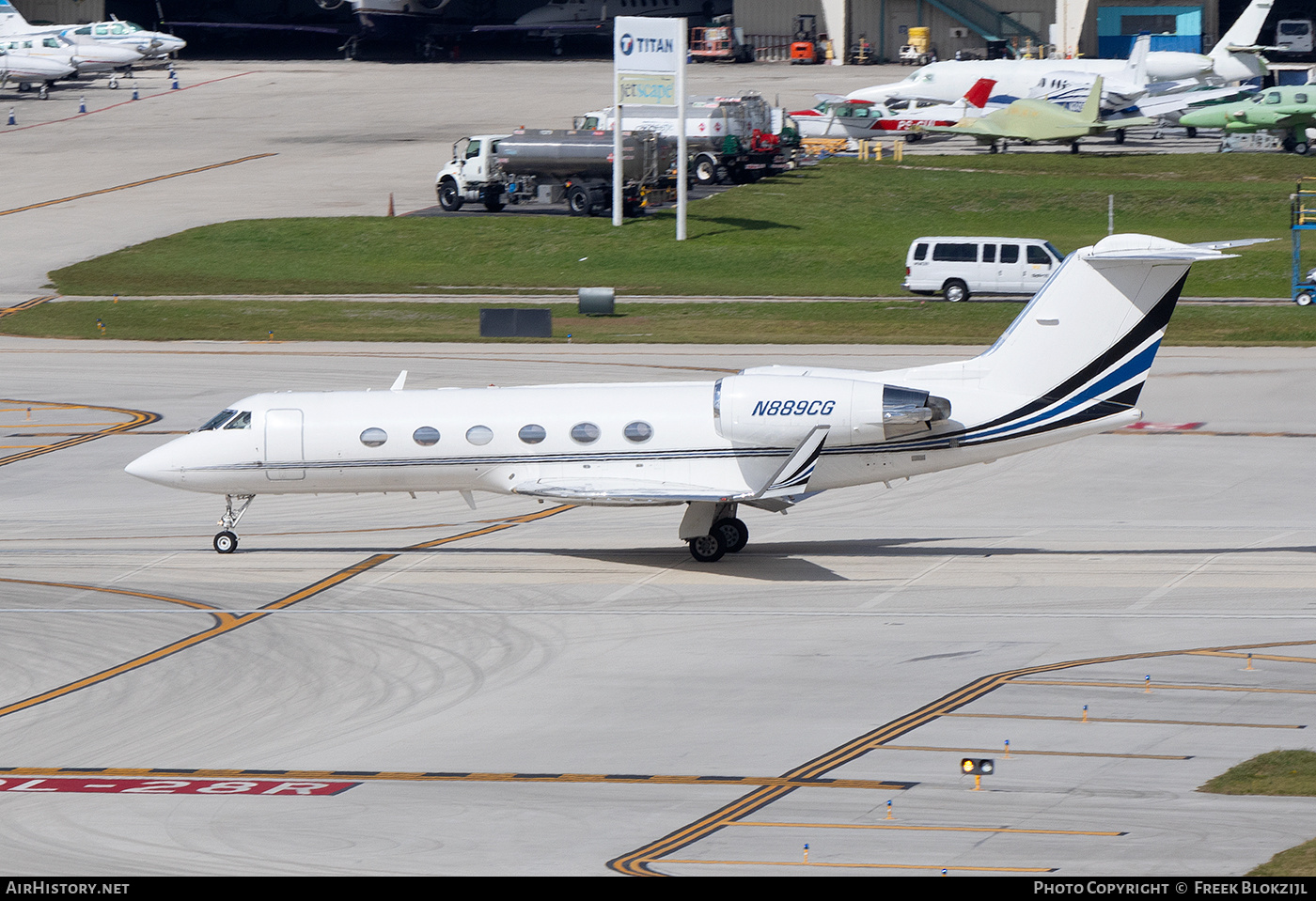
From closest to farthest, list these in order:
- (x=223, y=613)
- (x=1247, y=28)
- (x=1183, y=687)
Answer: (x=1183, y=687)
(x=223, y=613)
(x=1247, y=28)

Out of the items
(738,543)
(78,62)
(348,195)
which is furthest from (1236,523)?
(78,62)

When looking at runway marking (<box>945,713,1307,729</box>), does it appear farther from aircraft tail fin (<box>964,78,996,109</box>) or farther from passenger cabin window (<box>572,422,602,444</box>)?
aircraft tail fin (<box>964,78,996,109</box>)

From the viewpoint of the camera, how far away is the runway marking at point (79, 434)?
41219 mm

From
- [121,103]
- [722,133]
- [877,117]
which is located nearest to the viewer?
[722,133]

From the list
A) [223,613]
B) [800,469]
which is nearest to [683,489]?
[800,469]

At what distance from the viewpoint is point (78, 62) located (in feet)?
366

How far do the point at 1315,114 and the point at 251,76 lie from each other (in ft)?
238

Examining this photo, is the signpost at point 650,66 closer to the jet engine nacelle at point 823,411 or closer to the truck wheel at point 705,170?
the truck wheel at point 705,170

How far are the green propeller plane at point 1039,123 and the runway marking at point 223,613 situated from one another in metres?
59.4

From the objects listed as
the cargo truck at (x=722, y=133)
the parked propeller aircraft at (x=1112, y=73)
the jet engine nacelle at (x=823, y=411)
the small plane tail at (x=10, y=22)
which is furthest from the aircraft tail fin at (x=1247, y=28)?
the small plane tail at (x=10, y=22)

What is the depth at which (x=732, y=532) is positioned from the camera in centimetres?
3075

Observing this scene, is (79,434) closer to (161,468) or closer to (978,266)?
(161,468)

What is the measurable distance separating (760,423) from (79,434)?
886 inches
